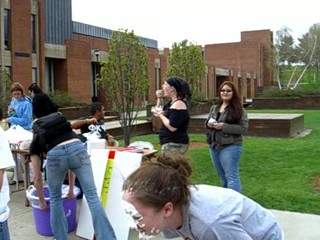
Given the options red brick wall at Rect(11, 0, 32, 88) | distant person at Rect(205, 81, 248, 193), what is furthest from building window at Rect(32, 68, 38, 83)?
distant person at Rect(205, 81, 248, 193)

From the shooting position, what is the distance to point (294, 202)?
6.04m

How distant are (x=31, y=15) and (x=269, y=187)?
88.2 feet

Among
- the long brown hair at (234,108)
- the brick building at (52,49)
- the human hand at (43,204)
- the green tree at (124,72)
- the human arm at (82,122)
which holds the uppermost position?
the brick building at (52,49)

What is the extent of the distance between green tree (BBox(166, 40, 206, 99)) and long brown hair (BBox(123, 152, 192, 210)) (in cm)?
1531

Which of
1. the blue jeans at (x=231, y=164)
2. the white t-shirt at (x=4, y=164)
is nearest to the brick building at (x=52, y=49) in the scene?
the blue jeans at (x=231, y=164)

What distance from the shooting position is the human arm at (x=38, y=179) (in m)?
4.58

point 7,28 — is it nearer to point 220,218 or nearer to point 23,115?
point 23,115

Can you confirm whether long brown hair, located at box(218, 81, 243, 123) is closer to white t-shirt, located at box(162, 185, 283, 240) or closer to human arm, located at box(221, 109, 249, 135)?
human arm, located at box(221, 109, 249, 135)

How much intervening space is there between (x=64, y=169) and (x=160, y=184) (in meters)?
2.91

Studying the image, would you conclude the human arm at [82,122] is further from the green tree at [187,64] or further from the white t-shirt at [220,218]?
the green tree at [187,64]

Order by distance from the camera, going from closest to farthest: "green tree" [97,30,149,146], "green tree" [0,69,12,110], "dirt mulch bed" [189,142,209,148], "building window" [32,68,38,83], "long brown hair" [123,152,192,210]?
"long brown hair" [123,152,192,210] → "green tree" [97,30,149,146] → "dirt mulch bed" [189,142,209,148] → "green tree" [0,69,12,110] → "building window" [32,68,38,83]

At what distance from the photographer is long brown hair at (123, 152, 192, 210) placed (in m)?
1.50

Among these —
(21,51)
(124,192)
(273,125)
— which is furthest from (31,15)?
(124,192)

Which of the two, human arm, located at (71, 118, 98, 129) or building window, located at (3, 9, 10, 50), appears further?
building window, located at (3, 9, 10, 50)
